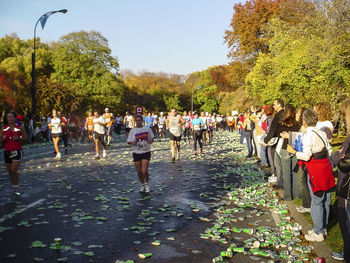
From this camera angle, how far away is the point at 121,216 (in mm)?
6797

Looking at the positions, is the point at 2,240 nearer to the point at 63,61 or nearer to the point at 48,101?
the point at 48,101

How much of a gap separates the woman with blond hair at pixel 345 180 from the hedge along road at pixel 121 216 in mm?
1155

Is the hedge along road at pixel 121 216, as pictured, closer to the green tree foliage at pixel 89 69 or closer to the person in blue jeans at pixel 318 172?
the person in blue jeans at pixel 318 172

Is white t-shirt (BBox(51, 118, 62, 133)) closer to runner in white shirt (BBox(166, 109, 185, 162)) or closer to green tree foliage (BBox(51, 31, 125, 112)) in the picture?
runner in white shirt (BBox(166, 109, 185, 162))

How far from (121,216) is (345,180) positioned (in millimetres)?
4066

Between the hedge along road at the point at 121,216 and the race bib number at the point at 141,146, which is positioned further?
the race bib number at the point at 141,146

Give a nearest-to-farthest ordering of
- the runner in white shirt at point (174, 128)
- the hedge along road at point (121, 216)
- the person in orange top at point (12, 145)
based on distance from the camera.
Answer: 1. the hedge along road at point (121, 216)
2. the person in orange top at point (12, 145)
3. the runner in white shirt at point (174, 128)

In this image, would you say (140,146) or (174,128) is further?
(174,128)

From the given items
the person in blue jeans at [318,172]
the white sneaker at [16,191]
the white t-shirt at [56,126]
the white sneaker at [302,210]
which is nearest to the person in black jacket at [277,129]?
the white sneaker at [302,210]

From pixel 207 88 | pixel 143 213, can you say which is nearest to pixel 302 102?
pixel 143 213

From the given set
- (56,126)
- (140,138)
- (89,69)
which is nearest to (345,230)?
(140,138)

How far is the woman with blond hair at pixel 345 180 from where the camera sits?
13.1ft

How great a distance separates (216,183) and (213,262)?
5.48 meters

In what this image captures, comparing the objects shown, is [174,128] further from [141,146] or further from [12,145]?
[12,145]
